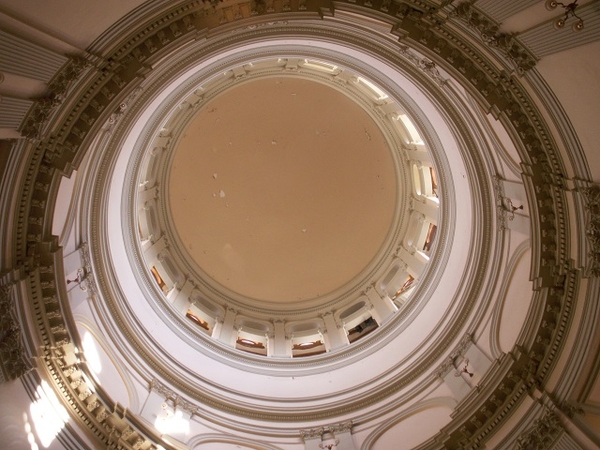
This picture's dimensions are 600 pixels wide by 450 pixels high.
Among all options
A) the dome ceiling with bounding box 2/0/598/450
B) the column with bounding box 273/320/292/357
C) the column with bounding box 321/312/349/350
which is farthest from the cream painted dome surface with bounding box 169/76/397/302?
the column with bounding box 321/312/349/350

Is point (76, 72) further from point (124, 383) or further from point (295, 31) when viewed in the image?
point (124, 383)

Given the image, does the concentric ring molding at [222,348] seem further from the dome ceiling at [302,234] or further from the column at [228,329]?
the column at [228,329]

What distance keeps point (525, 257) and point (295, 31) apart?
9.74 metres

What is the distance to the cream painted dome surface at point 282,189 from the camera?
1103 inches

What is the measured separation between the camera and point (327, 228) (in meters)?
30.7

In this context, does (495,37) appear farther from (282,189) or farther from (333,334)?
(282,189)

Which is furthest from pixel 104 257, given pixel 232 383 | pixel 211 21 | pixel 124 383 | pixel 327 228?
pixel 327 228

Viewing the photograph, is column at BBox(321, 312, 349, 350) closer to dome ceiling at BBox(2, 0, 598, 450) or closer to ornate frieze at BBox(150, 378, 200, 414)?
dome ceiling at BBox(2, 0, 598, 450)

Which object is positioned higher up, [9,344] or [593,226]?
[9,344]

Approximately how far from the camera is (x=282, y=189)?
30547 millimetres

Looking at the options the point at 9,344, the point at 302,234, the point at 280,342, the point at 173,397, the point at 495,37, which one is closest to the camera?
the point at 495,37

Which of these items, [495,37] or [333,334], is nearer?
[495,37]

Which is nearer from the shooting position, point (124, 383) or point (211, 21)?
point (211, 21)

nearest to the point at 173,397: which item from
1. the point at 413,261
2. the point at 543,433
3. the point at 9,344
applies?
the point at 9,344
